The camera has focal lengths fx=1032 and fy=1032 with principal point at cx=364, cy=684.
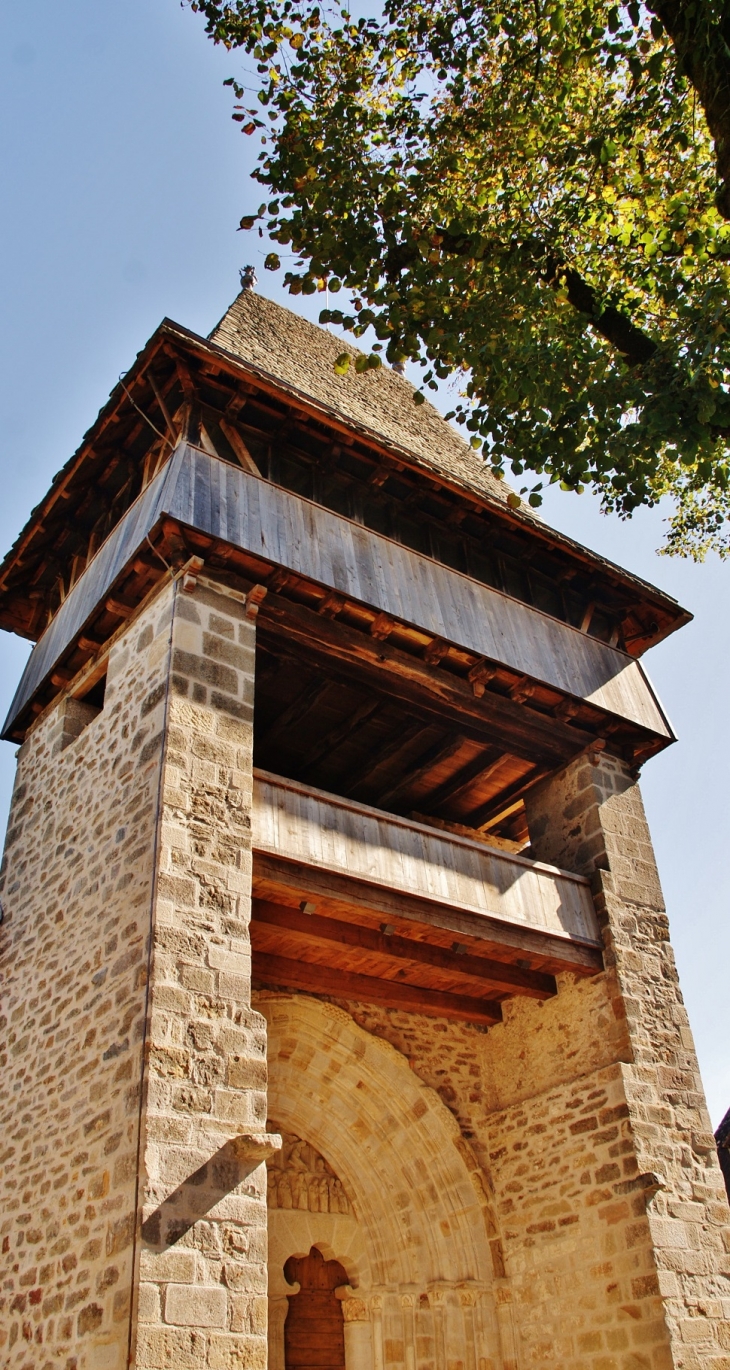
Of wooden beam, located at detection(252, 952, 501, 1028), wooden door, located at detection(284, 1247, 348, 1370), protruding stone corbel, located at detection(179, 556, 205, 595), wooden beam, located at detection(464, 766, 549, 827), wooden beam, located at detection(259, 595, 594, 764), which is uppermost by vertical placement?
wooden beam, located at detection(464, 766, 549, 827)

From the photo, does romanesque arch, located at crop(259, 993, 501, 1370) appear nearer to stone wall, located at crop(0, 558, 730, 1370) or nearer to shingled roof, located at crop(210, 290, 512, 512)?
stone wall, located at crop(0, 558, 730, 1370)

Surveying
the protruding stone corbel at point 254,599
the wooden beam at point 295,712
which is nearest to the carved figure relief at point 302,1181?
the wooden beam at point 295,712

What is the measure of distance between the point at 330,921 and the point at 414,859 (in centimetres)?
71

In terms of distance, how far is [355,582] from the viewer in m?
7.33

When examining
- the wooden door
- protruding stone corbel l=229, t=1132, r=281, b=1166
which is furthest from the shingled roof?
the wooden door

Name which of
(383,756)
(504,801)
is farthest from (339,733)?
(504,801)

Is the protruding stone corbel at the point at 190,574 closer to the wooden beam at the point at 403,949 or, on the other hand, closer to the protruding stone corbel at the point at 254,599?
the protruding stone corbel at the point at 254,599

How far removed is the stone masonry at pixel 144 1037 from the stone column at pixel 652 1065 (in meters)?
3.00

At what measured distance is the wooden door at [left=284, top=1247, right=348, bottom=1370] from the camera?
7.00 m

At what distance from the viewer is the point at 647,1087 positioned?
23.1ft

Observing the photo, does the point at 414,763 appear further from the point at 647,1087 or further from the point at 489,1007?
the point at 647,1087

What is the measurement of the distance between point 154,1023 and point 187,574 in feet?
9.25

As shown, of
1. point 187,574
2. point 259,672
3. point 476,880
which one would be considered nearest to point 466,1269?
point 476,880

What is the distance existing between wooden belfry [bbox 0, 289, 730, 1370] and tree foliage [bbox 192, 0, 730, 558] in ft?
5.08
